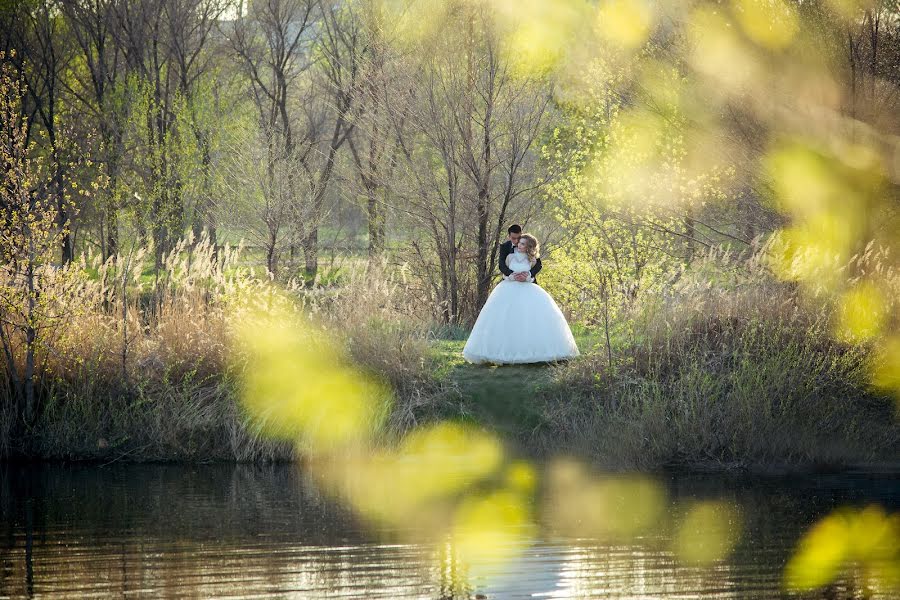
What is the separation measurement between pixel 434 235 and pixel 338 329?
5.54 meters

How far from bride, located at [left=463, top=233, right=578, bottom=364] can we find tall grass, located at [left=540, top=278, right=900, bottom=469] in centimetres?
53

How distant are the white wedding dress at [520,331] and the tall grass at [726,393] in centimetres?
50

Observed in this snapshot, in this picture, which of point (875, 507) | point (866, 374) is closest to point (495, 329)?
point (866, 374)

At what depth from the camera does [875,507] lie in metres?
9.88

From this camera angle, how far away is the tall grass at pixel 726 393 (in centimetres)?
1184

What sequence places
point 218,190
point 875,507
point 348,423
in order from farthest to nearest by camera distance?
point 218,190, point 348,423, point 875,507

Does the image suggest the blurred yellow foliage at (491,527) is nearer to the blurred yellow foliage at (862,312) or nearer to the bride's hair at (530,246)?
the bride's hair at (530,246)

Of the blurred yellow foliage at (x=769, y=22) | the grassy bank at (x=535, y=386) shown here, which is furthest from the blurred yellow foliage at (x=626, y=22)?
the grassy bank at (x=535, y=386)

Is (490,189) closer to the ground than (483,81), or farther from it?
closer to the ground

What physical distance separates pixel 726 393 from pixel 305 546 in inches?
209

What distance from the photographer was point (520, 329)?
13859 millimetres

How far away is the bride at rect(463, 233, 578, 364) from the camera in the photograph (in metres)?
13.8

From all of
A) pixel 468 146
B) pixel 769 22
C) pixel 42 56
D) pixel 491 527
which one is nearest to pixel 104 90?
pixel 42 56

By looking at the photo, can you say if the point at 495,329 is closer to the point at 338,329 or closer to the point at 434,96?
the point at 338,329
